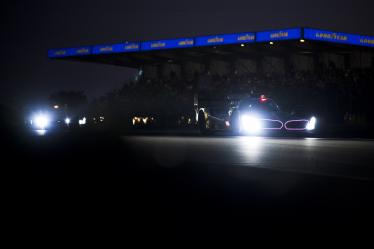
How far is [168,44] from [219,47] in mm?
5279

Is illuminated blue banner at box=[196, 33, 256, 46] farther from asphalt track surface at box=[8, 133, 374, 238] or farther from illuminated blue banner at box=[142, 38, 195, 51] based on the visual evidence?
asphalt track surface at box=[8, 133, 374, 238]

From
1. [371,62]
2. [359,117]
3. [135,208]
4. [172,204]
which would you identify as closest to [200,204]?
[172,204]

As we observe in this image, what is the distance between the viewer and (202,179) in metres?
9.70

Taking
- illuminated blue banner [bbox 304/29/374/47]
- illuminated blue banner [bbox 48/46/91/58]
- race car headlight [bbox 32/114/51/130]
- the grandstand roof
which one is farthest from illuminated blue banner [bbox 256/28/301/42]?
race car headlight [bbox 32/114/51/130]

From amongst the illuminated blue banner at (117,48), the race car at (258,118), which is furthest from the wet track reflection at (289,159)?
the illuminated blue banner at (117,48)

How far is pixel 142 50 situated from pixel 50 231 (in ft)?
194

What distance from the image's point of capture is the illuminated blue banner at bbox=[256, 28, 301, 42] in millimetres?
50531

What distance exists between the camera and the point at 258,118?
78.1 feet

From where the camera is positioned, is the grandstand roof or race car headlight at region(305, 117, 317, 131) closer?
race car headlight at region(305, 117, 317, 131)

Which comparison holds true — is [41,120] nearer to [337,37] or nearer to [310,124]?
[310,124]

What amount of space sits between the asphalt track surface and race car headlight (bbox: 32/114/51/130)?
23803 millimetres

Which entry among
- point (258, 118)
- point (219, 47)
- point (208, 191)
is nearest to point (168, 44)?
point (219, 47)

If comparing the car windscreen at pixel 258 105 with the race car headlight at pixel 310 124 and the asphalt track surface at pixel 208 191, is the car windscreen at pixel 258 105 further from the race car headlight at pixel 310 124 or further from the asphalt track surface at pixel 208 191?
the asphalt track surface at pixel 208 191

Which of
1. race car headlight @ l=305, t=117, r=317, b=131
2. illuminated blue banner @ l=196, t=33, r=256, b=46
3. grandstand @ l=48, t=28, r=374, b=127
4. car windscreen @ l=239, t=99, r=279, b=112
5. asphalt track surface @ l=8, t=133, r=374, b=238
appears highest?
illuminated blue banner @ l=196, t=33, r=256, b=46
